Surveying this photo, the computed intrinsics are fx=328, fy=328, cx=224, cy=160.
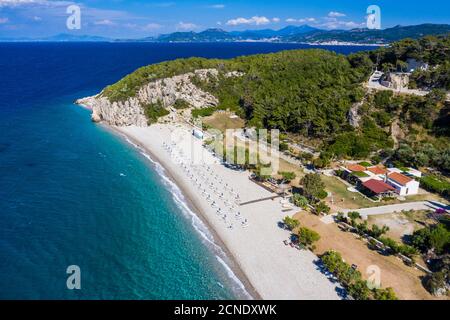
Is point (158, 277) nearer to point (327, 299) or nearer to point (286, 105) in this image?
point (327, 299)

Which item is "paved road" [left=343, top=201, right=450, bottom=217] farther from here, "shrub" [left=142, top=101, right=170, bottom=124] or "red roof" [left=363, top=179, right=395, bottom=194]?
"shrub" [left=142, top=101, right=170, bottom=124]

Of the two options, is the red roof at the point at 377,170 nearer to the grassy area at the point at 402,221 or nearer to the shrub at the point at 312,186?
the grassy area at the point at 402,221

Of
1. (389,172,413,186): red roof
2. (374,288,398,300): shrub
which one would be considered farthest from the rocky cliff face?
(374,288,398,300): shrub

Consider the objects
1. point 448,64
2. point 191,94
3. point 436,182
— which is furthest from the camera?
point 191,94

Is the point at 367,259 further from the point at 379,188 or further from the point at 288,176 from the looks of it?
the point at 288,176

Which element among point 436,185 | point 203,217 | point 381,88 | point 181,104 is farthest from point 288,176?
point 181,104

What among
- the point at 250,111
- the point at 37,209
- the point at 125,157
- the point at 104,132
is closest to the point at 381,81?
the point at 250,111
